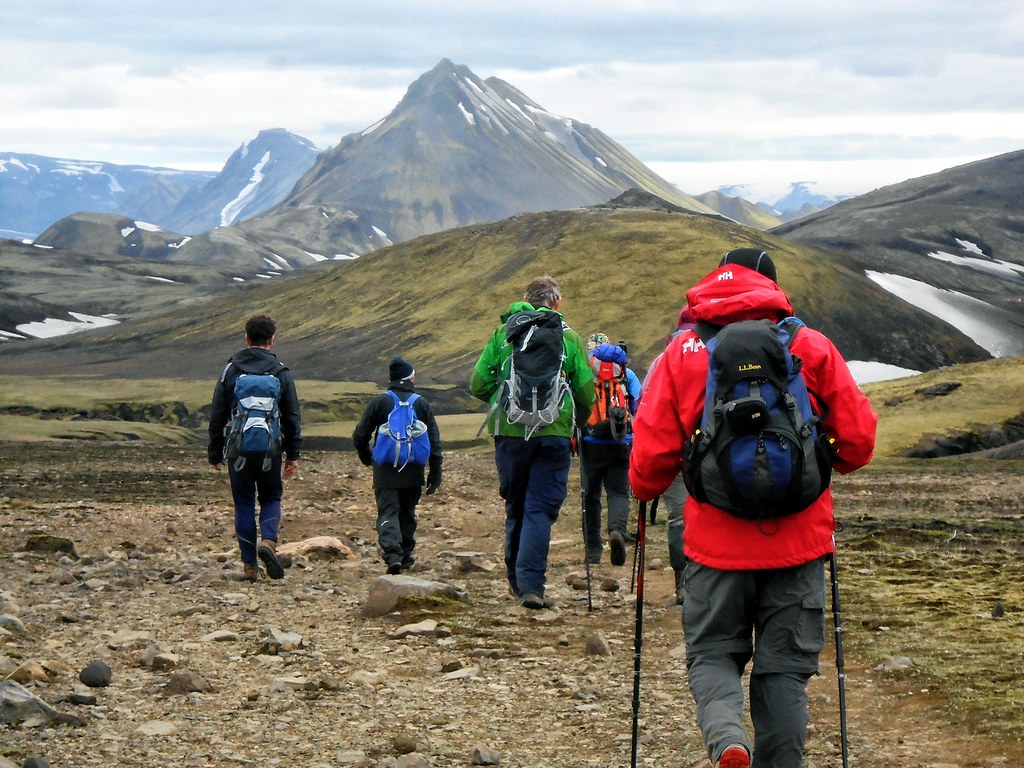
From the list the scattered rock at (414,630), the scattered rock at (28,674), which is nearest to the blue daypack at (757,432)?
the scattered rock at (28,674)

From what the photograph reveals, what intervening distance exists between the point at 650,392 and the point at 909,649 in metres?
4.75

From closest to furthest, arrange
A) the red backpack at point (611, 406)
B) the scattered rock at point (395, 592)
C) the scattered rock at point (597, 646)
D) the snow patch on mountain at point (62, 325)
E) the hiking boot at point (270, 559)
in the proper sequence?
the scattered rock at point (597, 646), the scattered rock at point (395, 592), the hiking boot at point (270, 559), the red backpack at point (611, 406), the snow patch on mountain at point (62, 325)

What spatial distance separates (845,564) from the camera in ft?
45.0

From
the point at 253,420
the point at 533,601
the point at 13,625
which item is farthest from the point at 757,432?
the point at 253,420

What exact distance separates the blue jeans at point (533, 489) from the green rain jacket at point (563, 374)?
108mm

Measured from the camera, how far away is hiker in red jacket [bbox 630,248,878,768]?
530 cm

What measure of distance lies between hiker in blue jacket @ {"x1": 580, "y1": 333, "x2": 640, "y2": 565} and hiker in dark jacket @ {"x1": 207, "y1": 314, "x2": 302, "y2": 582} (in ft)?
9.41

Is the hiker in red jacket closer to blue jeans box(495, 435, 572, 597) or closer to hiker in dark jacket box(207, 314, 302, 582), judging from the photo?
blue jeans box(495, 435, 572, 597)

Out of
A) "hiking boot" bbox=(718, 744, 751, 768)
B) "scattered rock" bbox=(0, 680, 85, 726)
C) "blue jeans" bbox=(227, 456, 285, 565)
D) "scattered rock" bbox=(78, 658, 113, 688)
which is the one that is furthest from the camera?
"blue jeans" bbox=(227, 456, 285, 565)

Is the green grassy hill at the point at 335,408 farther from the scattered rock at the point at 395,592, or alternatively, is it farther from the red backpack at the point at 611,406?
the scattered rock at the point at 395,592

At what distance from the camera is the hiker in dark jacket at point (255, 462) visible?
12.0m

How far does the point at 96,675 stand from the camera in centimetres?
804

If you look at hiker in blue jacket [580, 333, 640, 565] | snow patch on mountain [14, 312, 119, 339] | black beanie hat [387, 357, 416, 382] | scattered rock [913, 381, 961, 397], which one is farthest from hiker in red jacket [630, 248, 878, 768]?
snow patch on mountain [14, 312, 119, 339]

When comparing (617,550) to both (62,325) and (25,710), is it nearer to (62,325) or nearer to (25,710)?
(25,710)
